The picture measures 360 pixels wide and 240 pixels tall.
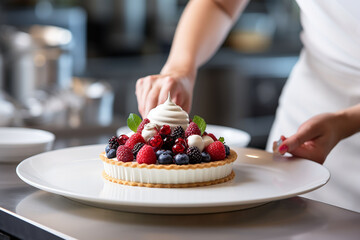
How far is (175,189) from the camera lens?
3.67 feet

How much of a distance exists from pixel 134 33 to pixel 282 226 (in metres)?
4.95

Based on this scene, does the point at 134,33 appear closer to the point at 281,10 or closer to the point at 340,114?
the point at 281,10

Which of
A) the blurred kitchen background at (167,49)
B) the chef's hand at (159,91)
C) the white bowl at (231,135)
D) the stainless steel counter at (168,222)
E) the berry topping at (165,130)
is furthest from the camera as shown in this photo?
the blurred kitchen background at (167,49)

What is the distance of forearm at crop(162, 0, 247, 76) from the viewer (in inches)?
66.8

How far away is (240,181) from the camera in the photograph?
1189 mm

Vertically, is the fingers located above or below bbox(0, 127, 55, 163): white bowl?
above

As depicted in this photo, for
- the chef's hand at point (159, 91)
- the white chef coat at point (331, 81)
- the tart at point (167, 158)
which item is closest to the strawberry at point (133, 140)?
the tart at point (167, 158)

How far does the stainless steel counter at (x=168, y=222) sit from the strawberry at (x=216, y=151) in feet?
→ 0.49

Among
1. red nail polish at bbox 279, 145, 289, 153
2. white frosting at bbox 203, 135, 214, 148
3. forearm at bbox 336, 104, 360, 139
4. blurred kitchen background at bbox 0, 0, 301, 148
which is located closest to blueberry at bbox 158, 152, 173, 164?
white frosting at bbox 203, 135, 214, 148

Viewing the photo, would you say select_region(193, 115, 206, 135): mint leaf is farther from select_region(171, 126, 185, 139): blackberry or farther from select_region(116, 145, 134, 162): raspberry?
select_region(116, 145, 134, 162): raspberry

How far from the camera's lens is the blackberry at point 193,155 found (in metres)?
1.19

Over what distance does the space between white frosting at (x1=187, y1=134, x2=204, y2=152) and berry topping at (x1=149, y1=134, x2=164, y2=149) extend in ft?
0.17

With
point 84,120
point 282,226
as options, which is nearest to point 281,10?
point 84,120

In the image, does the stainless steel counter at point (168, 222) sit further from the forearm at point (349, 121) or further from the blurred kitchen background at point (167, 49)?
the blurred kitchen background at point (167, 49)
